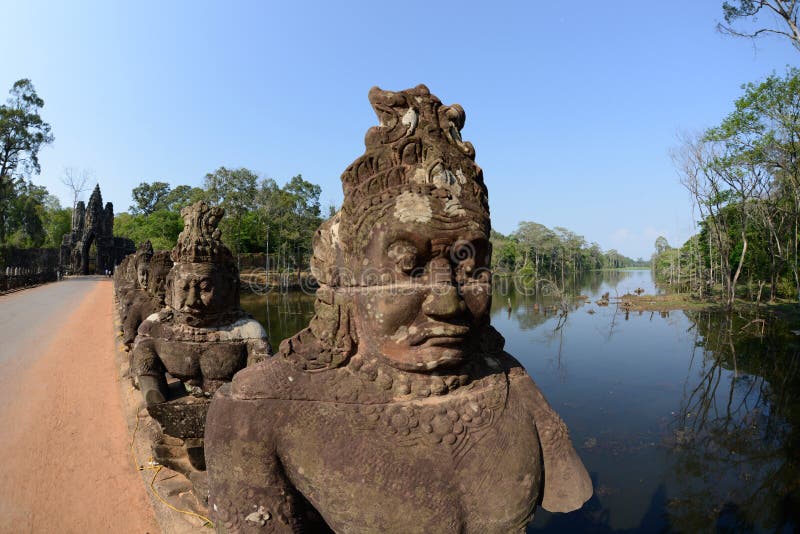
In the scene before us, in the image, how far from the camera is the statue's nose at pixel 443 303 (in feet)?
5.08

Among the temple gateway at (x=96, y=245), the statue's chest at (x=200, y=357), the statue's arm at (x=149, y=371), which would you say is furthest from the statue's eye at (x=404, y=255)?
the temple gateway at (x=96, y=245)

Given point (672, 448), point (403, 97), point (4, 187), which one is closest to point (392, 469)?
point (403, 97)

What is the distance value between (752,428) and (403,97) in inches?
490

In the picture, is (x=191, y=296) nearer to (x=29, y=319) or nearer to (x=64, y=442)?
(x=64, y=442)

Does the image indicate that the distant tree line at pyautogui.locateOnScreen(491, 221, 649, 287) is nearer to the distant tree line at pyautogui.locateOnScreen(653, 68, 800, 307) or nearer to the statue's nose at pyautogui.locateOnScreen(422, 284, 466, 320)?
the distant tree line at pyautogui.locateOnScreen(653, 68, 800, 307)

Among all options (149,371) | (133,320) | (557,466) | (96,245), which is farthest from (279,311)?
(557,466)

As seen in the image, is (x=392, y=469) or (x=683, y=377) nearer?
(x=392, y=469)

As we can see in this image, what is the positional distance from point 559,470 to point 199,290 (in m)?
2.81

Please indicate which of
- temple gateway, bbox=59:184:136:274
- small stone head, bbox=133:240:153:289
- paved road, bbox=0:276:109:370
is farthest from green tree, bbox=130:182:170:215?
small stone head, bbox=133:240:153:289

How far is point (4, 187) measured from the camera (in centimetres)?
3553

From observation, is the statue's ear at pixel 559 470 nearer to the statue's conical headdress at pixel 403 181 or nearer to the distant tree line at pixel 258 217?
the statue's conical headdress at pixel 403 181

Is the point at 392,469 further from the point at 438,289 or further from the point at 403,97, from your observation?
the point at 403,97

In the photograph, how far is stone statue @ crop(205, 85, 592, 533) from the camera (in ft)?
5.00

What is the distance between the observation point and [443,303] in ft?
5.09
